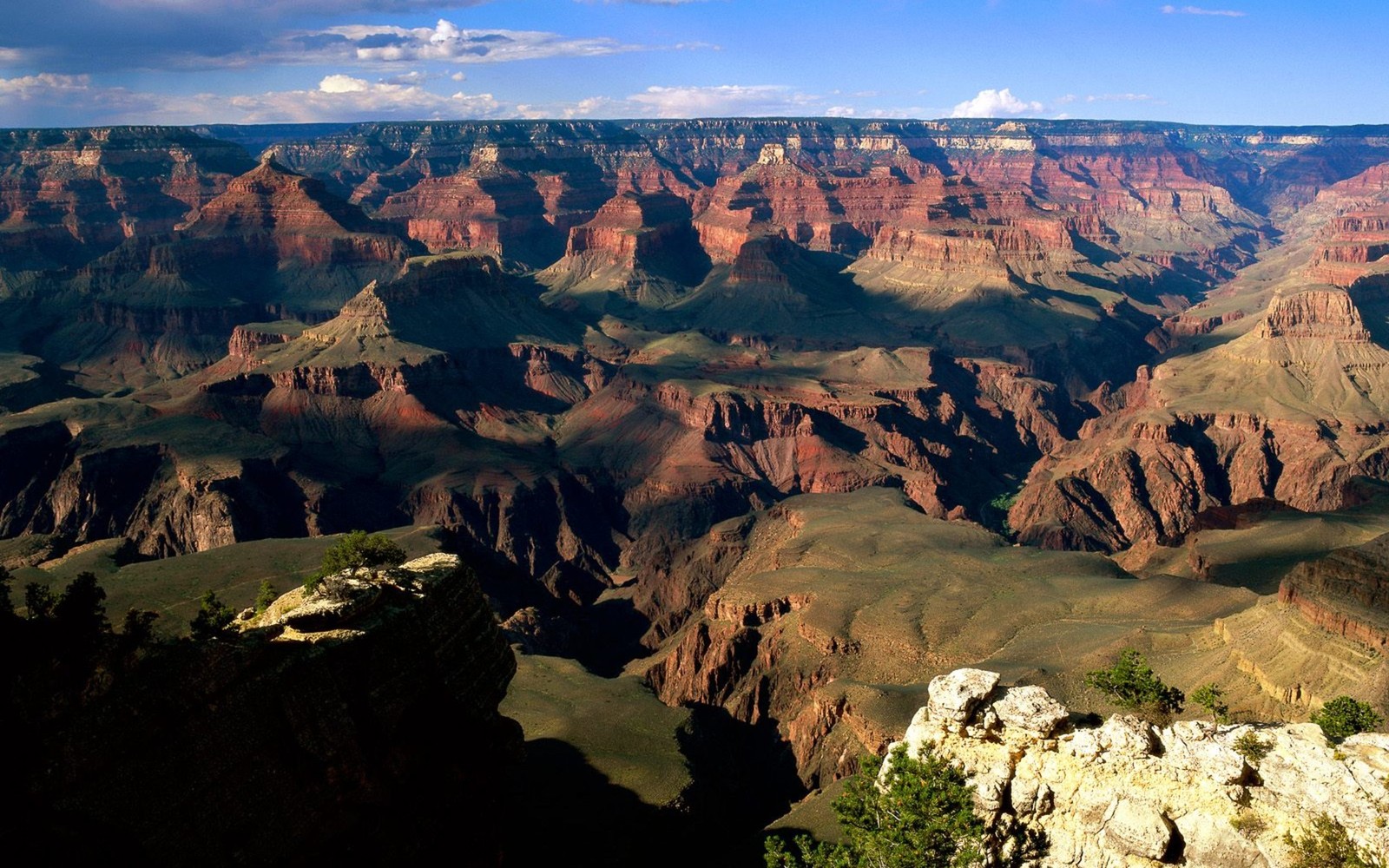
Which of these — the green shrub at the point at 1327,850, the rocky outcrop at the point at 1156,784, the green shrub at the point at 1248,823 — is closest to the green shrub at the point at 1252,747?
the rocky outcrop at the point at 1156,784

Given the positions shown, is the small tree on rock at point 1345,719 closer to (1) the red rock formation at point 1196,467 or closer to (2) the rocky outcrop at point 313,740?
(2) the rocky outcrop at point 313,740

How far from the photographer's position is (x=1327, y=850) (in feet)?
108

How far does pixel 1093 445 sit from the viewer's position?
192 meters

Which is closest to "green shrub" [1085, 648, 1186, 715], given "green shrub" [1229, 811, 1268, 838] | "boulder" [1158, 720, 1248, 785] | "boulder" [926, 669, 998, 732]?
"boulder" [1158, 720, 1248, 785]

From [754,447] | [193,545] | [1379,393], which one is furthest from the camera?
[1379,393]

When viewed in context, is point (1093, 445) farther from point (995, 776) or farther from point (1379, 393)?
point (995, 776)

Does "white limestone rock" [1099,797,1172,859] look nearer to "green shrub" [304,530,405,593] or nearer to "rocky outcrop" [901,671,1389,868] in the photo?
"rocky outcrop" [901,671,1389,868]

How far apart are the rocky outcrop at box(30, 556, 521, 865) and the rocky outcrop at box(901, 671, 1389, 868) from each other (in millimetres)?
20893

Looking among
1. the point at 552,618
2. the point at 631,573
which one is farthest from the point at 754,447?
the point at 552,618

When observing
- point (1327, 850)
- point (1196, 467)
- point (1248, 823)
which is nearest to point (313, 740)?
point (1248, 823)

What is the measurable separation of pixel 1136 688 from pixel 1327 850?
24.6 metres

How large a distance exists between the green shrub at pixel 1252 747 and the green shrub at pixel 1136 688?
2021cm

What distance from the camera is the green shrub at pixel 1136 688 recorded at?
5600cm

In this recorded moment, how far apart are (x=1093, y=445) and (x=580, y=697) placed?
133 meters
